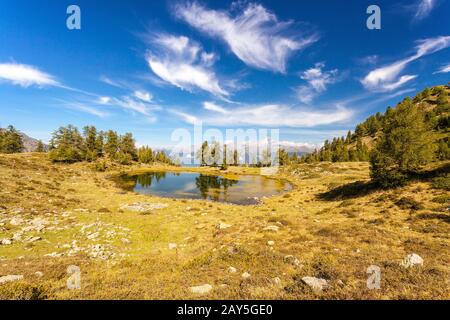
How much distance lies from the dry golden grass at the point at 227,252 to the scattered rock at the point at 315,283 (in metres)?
0.24

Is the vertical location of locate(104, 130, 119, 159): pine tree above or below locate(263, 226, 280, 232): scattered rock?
above

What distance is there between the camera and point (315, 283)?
8.94 metres

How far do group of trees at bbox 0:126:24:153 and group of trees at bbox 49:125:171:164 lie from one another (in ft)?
64.5

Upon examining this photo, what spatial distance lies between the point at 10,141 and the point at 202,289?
143930 mm

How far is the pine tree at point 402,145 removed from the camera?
2861 cm

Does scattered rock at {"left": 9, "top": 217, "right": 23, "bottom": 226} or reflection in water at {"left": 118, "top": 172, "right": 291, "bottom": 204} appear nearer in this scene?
scattered rock at {"left": 9, "top": 217, "right": 23, "bottom": 226}

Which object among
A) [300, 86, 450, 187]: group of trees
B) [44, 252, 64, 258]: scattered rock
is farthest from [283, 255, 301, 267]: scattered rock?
[300, 86, 450, 187]: group of trees

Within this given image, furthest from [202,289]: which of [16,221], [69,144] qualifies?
[69,144]

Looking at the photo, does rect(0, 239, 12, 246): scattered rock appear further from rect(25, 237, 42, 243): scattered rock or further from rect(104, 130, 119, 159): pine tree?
rect(104, 130, 119, 159): pine tree

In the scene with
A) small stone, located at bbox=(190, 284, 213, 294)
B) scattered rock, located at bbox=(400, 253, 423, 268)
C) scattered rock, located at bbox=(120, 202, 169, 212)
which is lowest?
scattered rock, located at bbox=(120, 202, 169, 212)

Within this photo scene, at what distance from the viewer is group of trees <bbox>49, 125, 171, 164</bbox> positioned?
9134cm
